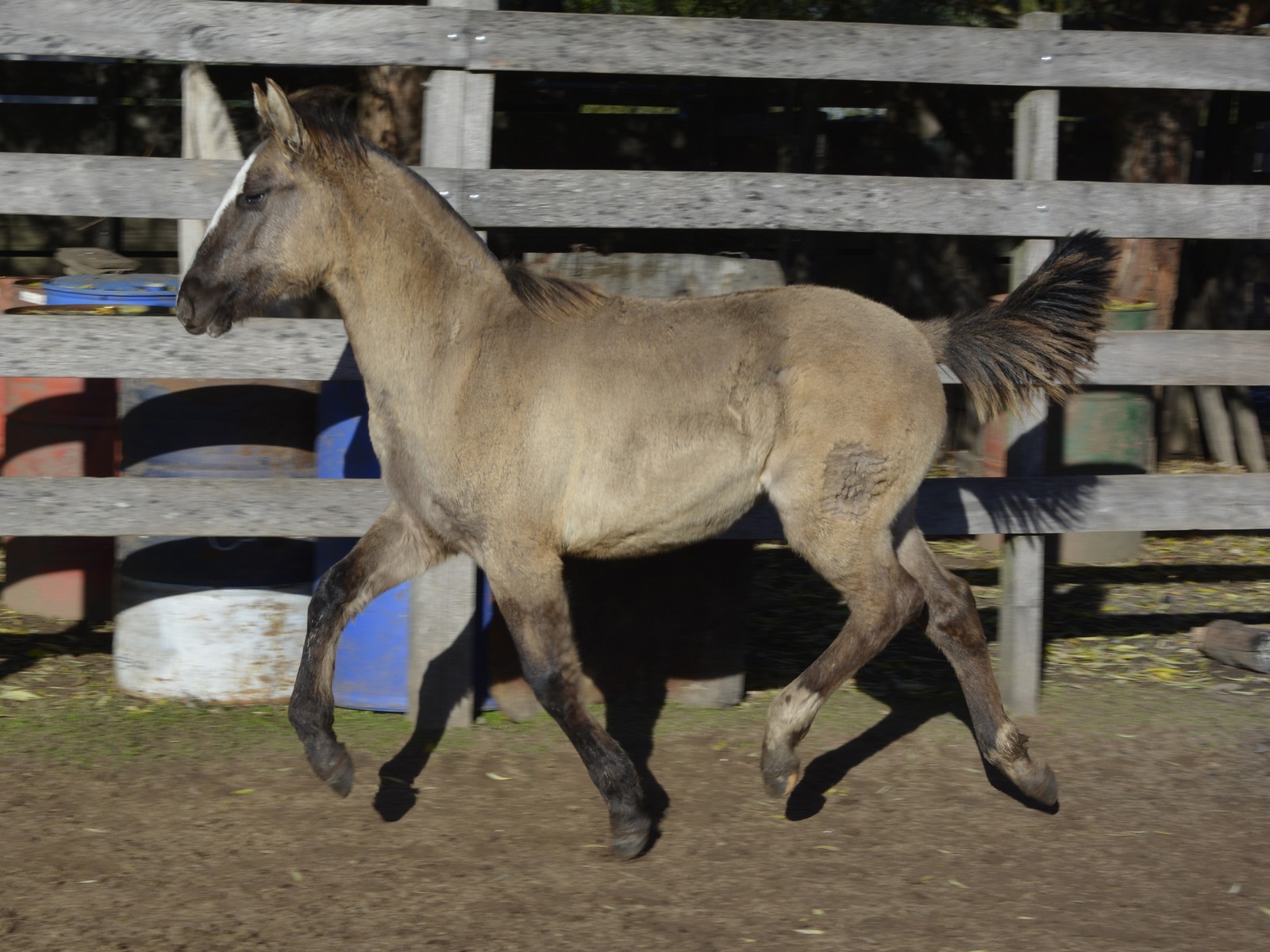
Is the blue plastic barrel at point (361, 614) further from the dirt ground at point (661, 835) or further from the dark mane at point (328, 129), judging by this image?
the dark mane at point (328, 129)

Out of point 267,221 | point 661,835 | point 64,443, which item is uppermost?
point 267,221

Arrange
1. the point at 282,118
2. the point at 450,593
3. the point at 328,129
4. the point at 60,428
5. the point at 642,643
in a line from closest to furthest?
the point at 282,118
the point at 328,129
the point at 450,593
the point at 642,643
the point at 60,428

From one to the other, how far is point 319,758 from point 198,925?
0.71 m

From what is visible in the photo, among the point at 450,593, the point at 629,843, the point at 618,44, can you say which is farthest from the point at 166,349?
the point at 629,843

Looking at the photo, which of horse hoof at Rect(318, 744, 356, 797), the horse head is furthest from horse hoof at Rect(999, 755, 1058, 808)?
the horse head

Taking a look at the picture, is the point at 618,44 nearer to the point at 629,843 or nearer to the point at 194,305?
the point at 194,305

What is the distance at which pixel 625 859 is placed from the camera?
4008 millimetres

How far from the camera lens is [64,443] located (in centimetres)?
589

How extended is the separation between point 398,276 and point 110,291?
1501 millimetres

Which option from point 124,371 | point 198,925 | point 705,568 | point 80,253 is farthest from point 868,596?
point 80,253

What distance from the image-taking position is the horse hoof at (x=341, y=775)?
4.11 metres

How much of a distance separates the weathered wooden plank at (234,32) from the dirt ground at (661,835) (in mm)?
2467

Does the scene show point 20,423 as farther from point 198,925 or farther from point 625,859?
point 625,859

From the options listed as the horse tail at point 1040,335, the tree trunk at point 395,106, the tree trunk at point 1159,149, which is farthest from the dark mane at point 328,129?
the tree trunk at point 1159,149
